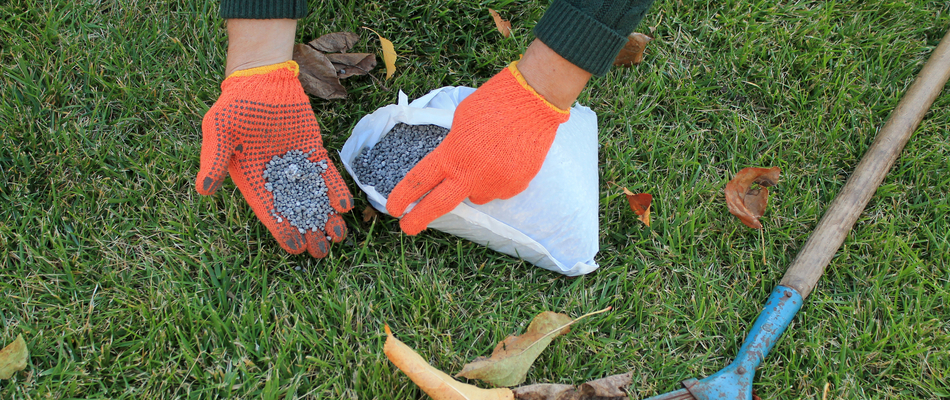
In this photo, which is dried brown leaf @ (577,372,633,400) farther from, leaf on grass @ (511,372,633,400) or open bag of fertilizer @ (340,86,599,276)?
open bag of fertilizer @ (340,86,599,276)

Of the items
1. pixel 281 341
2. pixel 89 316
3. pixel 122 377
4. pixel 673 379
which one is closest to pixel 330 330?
pixel 281 341

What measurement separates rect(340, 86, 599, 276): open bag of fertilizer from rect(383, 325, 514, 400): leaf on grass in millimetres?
423

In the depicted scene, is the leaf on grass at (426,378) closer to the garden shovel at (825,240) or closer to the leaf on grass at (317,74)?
→ the garden shovel at (825,240)

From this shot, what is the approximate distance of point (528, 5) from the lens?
2.18 m

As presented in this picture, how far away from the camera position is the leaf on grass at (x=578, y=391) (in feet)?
4.78

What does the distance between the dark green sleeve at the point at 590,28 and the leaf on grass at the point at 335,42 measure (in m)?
0.86

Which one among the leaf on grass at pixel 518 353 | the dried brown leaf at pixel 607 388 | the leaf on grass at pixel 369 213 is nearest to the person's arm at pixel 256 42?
the leaf on grass at pixel 369 213

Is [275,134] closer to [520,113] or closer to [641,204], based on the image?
[520,113]

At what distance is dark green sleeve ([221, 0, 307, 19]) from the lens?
1.56 meters

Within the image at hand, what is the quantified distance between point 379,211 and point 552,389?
0.74 metres

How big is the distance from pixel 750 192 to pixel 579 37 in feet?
3.15

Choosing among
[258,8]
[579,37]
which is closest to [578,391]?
[579,37]

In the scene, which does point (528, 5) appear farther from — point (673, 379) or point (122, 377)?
point (122, 377)

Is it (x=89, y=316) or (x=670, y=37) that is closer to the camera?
(x=89, y=316)
